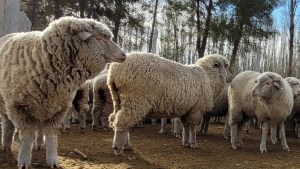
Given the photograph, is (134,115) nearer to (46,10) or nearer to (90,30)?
(90,30)

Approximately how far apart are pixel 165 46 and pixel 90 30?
12809 millimetres

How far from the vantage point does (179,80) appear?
6738mm

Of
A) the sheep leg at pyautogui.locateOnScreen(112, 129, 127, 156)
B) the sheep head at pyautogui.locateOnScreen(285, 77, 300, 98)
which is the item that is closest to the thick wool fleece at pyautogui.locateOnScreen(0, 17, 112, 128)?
the sheep leg at pyautogui.locateOnScreen(112, 129, 127, 156)

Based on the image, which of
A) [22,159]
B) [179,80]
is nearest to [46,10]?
A: [179,80]

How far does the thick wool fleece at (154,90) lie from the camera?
6008 millimetres

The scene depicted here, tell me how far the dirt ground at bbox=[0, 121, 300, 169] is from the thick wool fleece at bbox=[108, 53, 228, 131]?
0.56 metres

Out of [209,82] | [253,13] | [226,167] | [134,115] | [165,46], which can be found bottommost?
[226,167]

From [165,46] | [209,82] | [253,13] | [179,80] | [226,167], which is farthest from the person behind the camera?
[165,46]

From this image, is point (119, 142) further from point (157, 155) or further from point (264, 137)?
point (264, 137)

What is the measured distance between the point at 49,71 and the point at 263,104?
451cm

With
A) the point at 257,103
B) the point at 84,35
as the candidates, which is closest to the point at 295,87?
the point at 257,103

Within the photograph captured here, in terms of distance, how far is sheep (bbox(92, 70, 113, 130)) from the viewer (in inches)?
359

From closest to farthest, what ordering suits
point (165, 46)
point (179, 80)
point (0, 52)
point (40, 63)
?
point (40, 63) → point (0, 52) → point (179, 80) → point (165, 46)

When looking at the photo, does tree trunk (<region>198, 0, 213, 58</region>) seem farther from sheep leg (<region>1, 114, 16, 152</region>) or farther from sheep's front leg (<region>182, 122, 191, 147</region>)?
sheep leg (<region>1, 114, 16, 152</region>)
